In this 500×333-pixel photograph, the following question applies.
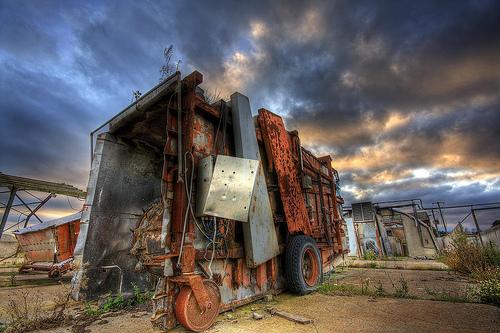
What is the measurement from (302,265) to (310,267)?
65 centimetres

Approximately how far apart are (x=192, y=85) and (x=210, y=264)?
2.79 m

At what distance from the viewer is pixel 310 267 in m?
5.51

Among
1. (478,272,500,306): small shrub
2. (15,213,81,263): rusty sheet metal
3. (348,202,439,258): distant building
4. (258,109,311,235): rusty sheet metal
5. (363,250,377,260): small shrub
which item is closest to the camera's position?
(478,272,500,306): small shrub

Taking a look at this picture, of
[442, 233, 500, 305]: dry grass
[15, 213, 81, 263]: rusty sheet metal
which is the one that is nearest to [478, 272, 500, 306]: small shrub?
[442, 233, 500, 305]: dry grass

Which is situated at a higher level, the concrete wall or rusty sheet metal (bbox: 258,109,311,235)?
rusty sheet metal (bbox: 258,109,311,235)

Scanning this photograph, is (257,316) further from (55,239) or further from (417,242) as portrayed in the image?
(417,242)

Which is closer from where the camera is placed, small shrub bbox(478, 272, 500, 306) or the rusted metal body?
small shrub bbox(478, 272, 500, 306)

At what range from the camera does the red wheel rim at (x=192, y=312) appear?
9.56 ft

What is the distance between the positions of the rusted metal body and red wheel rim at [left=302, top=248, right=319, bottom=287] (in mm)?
7121

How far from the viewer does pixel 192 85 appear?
12.9 ft

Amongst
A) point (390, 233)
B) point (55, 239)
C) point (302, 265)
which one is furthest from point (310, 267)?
point (390, 233)

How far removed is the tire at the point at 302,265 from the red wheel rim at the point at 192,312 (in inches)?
79.4

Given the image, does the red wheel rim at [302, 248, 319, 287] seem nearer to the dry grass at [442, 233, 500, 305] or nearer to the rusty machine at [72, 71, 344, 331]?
the rusty machine at [72, 71, 344, 331]

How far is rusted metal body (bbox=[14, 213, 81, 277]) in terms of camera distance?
784 centimetres
